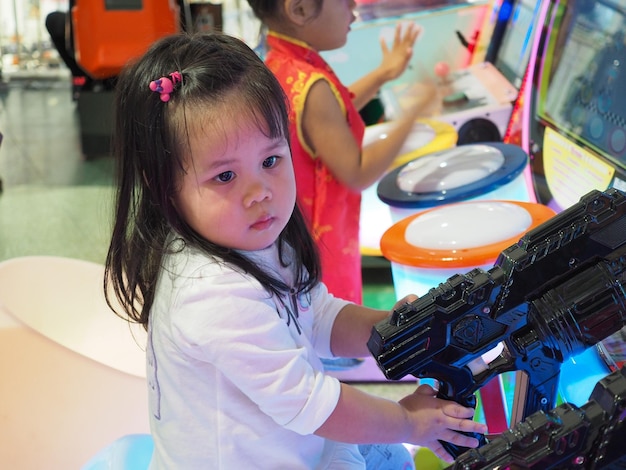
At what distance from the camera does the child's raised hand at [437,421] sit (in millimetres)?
821

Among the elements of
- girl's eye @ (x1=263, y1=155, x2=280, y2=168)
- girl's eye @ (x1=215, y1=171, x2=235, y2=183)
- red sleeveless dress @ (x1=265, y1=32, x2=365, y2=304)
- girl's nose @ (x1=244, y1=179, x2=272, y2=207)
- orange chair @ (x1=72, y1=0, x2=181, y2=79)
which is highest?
girl's eye @ (x1=263, y1=155, x2=280, y2=168)

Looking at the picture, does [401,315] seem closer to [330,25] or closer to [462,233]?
[462,233]

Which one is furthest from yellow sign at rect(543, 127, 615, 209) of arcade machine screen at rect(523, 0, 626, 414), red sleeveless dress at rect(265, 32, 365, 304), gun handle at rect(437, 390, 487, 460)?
gun handle at rect(437, 390, 487, 460)

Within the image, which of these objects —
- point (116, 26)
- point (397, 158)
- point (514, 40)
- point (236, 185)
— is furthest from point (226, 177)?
point (116, 26)

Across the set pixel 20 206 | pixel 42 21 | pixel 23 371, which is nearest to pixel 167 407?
pixel 23 371

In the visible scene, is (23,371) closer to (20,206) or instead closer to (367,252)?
(367,252)

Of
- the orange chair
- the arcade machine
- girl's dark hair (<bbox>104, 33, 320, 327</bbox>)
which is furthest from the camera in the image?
the orange chair

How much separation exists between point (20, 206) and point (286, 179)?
2492 millimetres

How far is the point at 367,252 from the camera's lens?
7.09 feet

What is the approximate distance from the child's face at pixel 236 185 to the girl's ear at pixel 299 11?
64cm

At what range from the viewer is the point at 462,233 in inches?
52.6

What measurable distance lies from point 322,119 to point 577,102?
0.49 meters

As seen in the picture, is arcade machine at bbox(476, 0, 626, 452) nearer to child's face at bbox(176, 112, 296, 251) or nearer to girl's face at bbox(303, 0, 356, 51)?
girl's face at bbox(303, 0, 356, 51)

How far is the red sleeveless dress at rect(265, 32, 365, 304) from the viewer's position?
58.7 inches
